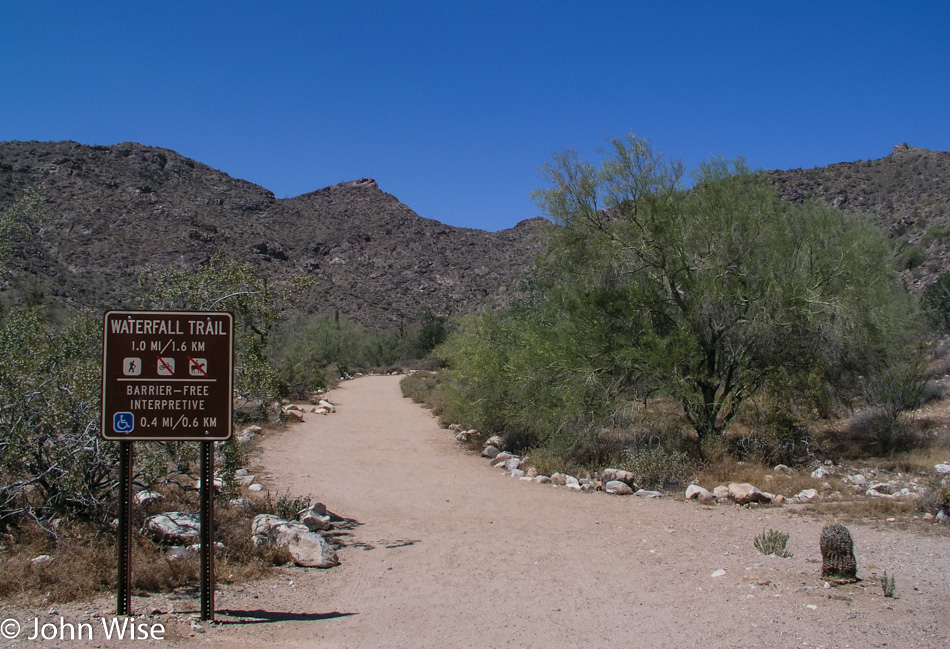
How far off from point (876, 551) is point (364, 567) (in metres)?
5.94

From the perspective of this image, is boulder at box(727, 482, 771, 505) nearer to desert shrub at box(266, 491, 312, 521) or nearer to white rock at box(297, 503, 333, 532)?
white rock at box(297, 503, 333, 532)

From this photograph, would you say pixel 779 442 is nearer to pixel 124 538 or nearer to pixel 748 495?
pixel 748 495

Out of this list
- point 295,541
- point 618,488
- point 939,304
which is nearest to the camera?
point 295,541

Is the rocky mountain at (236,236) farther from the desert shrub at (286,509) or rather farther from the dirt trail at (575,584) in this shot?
the desert shrub at (286,509)

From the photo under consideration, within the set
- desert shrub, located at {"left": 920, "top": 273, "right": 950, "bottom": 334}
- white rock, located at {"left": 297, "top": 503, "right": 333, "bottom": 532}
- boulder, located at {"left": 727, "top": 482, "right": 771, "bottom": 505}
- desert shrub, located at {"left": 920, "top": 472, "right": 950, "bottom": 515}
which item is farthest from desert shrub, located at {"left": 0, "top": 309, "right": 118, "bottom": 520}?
desert shrub, located at {"left": 920, "top": 273, "right": 950, "bottom": 334}

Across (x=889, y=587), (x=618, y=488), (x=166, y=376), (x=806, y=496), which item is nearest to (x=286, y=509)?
(x=166, y=376)

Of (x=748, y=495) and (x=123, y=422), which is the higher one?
(x=123, y=422)

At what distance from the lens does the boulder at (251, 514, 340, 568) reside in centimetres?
790

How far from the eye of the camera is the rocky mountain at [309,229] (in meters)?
41.0

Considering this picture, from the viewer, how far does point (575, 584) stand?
23.8 ft

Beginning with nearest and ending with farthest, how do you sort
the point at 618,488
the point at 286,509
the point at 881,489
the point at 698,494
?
the point at 286,509, the point at 881,489, the point at 698,494, the point at 618,488

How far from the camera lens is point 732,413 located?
1376 centimetres

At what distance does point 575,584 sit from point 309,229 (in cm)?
7250

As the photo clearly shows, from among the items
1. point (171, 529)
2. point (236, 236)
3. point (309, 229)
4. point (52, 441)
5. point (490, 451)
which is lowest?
point (490, 451)
